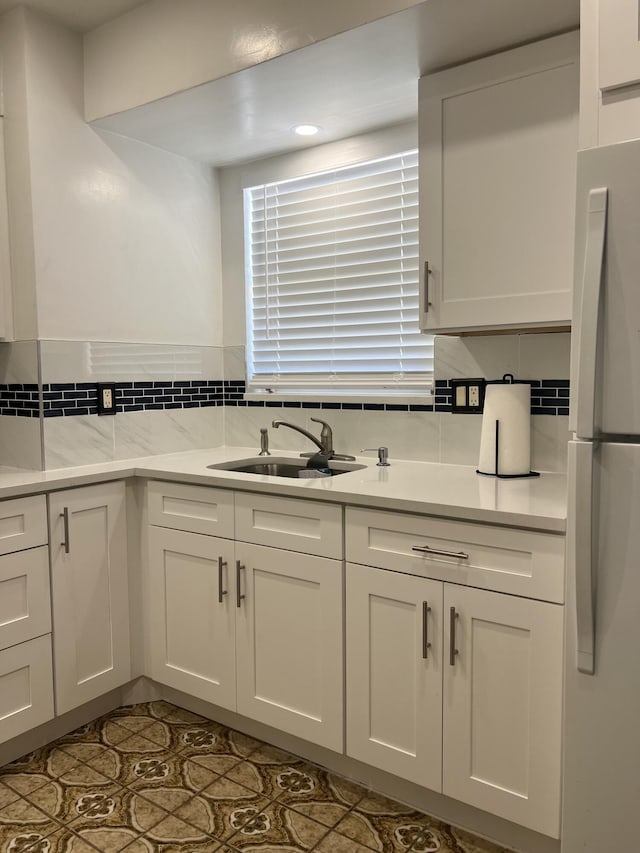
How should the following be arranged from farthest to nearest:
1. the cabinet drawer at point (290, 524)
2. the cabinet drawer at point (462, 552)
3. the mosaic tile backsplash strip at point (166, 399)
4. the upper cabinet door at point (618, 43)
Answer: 1. the mosaic tile backsplash strip at point (166, 399)
2. the cabinet drawer at point (290, 524)
3. the cabinet drawer at point (462, 552)
4. the upper cabinet door at point (618, 43)

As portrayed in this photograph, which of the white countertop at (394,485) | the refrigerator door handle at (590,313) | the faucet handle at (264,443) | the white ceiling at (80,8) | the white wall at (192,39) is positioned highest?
the white ceiling at (80,8)

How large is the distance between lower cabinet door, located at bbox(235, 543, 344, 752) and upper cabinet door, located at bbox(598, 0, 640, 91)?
4.62 feet

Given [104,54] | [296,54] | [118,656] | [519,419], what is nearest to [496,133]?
[296,54]

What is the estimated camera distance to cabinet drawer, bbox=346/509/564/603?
63.4 inches

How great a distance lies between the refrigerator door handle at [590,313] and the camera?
130 cm

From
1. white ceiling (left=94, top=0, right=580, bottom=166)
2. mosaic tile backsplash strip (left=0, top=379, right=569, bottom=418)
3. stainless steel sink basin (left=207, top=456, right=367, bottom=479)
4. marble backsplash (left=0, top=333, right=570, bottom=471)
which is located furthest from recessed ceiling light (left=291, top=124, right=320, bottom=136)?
stainless steel sink basin (left=207, top=456, right=367, bottom=479)

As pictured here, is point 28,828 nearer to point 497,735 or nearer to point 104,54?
point 497,735

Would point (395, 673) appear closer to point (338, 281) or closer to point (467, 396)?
point (467, 396)

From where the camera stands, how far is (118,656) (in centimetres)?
247

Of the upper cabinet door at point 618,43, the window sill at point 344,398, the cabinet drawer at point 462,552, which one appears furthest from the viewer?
the window sill at point 344,398

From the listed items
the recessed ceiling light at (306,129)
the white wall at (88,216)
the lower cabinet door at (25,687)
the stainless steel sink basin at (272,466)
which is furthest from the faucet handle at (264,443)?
the recessed ceiling light at (306,129)

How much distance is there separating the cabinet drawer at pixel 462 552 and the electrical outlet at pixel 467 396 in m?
0.72

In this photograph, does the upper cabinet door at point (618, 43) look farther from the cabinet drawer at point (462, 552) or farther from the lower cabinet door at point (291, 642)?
the lower cabinet door at point (291, 642)

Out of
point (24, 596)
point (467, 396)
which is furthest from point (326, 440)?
point (24, 596)
